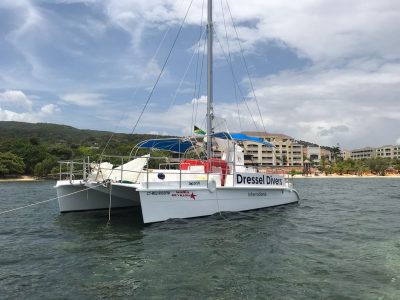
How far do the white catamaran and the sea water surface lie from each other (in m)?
0.66

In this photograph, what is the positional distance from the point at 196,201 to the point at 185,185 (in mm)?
759

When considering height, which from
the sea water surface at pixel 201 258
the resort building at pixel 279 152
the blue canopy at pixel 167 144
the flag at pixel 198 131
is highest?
the resort building at pixel 279 152

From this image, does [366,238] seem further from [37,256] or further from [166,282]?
[37,256]

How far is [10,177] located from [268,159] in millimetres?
86506

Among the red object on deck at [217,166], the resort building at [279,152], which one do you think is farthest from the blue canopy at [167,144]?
the resort building at [279,152]

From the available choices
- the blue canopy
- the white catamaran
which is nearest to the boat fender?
the white catamaran

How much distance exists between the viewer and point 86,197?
16.3 m

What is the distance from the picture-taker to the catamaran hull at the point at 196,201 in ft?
41.0

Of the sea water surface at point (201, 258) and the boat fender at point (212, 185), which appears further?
the boat fender at point (212, 185)

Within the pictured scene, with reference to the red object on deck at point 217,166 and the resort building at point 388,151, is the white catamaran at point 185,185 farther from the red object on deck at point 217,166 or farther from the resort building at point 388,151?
the resort building at point 388,151

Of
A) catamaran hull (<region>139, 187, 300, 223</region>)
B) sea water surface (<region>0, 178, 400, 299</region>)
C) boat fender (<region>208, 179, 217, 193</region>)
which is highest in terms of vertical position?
boat fender (<region>208, 179, 217, 193</region>)

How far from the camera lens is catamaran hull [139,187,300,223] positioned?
41.0ft

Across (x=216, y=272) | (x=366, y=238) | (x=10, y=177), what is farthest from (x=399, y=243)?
(x=10, y=177)

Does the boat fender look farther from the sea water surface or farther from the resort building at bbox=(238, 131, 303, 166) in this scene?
the resort building at bbox=(238, 131, 303, 166)
